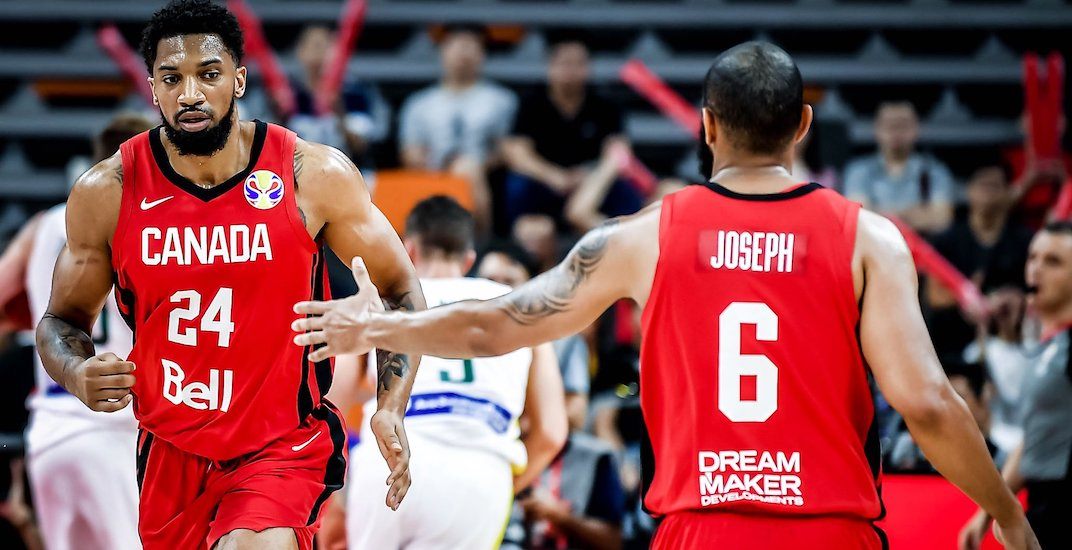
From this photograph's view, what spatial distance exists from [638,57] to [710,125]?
7874mm

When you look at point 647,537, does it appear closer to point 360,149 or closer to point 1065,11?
point 360,149

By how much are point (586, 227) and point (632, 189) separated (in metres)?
0.52

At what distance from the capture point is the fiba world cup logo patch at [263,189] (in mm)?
3719

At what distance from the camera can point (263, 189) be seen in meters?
3.74

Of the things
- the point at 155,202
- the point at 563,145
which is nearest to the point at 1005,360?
the point at 563,145

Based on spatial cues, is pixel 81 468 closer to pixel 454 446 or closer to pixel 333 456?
pixel 454 446

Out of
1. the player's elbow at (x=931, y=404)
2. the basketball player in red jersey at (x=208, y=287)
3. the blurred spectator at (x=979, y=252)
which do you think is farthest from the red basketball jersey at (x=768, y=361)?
the blurred spectator at (x=979, y=252)

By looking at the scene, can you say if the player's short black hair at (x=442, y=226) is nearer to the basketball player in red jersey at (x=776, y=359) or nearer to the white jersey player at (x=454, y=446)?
the white jersey player at (x=454, y=446)

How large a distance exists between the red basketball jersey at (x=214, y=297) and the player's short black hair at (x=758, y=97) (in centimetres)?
135

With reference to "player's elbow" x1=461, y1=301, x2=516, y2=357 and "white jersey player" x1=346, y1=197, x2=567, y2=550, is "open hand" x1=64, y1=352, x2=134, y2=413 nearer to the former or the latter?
"player's elbow" x1=461, y1=301, x2=516, y2=357

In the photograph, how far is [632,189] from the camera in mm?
9008

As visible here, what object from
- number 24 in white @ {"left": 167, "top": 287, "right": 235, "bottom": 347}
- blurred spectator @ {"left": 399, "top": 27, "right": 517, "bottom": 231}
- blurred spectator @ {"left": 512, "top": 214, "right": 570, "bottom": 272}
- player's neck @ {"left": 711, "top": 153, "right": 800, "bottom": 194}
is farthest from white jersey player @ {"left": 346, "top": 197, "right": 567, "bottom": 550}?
blurred spectator @ {"left": 399, "top": 27, "right": 517, "bottom": 231}

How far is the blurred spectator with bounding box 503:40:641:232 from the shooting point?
29.5 ft

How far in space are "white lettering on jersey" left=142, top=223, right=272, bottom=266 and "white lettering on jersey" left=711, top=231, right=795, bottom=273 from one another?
4.73 ft
